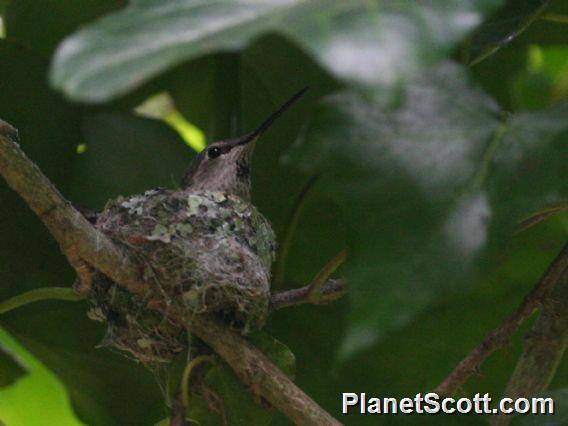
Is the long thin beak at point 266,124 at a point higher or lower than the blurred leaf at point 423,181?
higher

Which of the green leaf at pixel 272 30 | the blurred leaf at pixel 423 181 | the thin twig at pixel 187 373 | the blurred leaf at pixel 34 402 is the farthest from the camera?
the blurred leaf at pixel 34 402

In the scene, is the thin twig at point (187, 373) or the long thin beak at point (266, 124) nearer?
the thin twig at point (187, 373)

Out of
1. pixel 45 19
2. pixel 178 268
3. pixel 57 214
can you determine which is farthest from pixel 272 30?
pixel 45 19

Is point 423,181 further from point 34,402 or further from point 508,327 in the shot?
point 34,402

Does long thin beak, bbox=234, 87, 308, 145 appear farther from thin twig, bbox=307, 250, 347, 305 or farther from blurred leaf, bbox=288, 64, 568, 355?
blurred leaf, bbox=288, 64, 568, 355

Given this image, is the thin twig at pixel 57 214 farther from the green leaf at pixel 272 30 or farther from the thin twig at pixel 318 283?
the green leaf at pixel 272 30

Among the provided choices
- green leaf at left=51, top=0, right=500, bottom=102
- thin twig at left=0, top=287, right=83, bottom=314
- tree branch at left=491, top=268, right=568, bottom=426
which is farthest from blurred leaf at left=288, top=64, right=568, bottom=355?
thin twig at left=0, top=287, right=83, bottom=314

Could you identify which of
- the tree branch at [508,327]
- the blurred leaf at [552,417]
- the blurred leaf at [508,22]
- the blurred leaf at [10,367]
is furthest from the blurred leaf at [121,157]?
the blurred leaf at [552,417]
